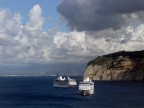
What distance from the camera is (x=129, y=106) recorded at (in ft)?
410

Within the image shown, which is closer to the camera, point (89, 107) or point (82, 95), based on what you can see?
point (89, 107)

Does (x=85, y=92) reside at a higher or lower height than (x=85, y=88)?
lower

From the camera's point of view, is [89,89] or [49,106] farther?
[89,89]

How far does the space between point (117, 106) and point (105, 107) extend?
4373mm

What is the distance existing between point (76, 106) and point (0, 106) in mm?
24760

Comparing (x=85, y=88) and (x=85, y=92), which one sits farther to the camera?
(x=85, y=88)

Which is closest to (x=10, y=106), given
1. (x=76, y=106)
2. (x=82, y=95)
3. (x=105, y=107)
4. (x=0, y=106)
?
(x=0, y=106)

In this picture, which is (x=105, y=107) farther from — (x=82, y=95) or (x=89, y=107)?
(x=82, y=95)

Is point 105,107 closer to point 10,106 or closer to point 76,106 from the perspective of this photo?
point 76,106

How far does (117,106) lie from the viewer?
126m

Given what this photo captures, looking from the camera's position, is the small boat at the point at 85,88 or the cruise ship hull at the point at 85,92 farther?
the small boat at the point at 85,88

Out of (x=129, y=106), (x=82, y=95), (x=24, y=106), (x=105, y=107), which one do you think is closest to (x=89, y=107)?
(x=105, y=107)

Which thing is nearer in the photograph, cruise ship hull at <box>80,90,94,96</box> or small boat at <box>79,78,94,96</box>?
cruise ship hull at <box>80,90,94,96</box>

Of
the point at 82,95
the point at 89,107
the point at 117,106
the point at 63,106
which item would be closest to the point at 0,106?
the point at 63,106
